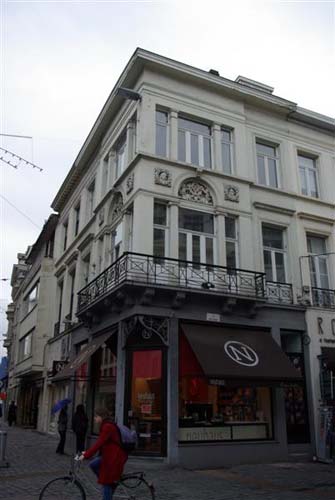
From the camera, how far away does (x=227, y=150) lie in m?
17.3

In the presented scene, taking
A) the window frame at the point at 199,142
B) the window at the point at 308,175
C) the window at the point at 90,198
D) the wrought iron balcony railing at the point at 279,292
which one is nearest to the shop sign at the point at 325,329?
the wrought iron balcony railing at the point at 279,292

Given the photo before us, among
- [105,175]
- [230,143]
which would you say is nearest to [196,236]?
[230,143]

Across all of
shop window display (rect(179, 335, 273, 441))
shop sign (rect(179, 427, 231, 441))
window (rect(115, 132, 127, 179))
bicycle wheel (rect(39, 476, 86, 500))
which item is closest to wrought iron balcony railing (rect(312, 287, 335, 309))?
shop window display (rect(179, 335, 273, 441))

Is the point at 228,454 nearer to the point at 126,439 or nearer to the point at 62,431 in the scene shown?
the point at 62,431

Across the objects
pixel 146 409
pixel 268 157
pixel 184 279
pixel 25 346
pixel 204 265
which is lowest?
pixel 146 409

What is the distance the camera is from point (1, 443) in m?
12.0

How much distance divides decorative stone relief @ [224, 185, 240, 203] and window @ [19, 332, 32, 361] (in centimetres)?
1885

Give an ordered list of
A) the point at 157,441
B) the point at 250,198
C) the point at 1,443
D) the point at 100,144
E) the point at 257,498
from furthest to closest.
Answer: the point at 100,144
the point at 250,198
the point at 157,441
the point at 1,443
the point at 257,498

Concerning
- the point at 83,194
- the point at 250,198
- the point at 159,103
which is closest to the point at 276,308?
the point at 250,198

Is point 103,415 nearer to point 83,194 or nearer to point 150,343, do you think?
point 150,343

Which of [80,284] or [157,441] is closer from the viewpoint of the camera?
[157,441]

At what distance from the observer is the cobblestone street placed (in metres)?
9.03

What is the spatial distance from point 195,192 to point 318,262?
5.62 meters

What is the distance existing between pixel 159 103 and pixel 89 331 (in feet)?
28.0
